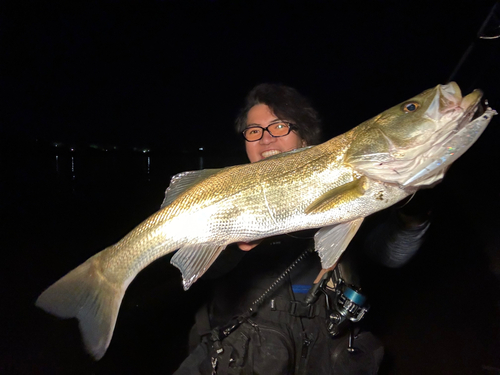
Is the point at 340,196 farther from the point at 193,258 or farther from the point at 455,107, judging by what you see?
the point at 193,258

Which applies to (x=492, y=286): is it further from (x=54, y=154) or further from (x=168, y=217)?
(x=54, y=154)

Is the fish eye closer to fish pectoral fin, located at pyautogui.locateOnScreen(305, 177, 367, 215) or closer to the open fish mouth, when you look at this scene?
the open fish mouth

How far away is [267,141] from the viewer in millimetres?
2672

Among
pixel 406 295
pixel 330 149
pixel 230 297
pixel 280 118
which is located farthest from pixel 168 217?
pixel 406 295

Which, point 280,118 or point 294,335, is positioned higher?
point 280,118

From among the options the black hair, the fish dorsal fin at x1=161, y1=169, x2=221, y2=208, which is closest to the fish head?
the fish dorsal fin at x1=161, y1=169, x2=221, y2=208

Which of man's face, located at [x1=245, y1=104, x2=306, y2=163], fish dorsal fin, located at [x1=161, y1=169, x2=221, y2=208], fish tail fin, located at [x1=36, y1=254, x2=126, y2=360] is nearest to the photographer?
fish tail fin, located at [x1=36, y1=254, x2=126, y2=360]

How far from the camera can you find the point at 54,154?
36.3m

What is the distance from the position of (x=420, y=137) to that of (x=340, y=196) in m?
0.49

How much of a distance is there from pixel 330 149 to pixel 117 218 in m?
11.4

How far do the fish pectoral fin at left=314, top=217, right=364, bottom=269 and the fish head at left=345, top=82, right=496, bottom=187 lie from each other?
329 millimetres

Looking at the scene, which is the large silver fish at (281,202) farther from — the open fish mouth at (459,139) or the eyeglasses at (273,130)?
the eyeglasses at (273,130)

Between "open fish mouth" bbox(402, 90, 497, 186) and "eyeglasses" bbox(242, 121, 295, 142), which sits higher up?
Result: "open fish mouth" bbox(402, 90, 497, 186)

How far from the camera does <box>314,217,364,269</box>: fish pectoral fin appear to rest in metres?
1.47
